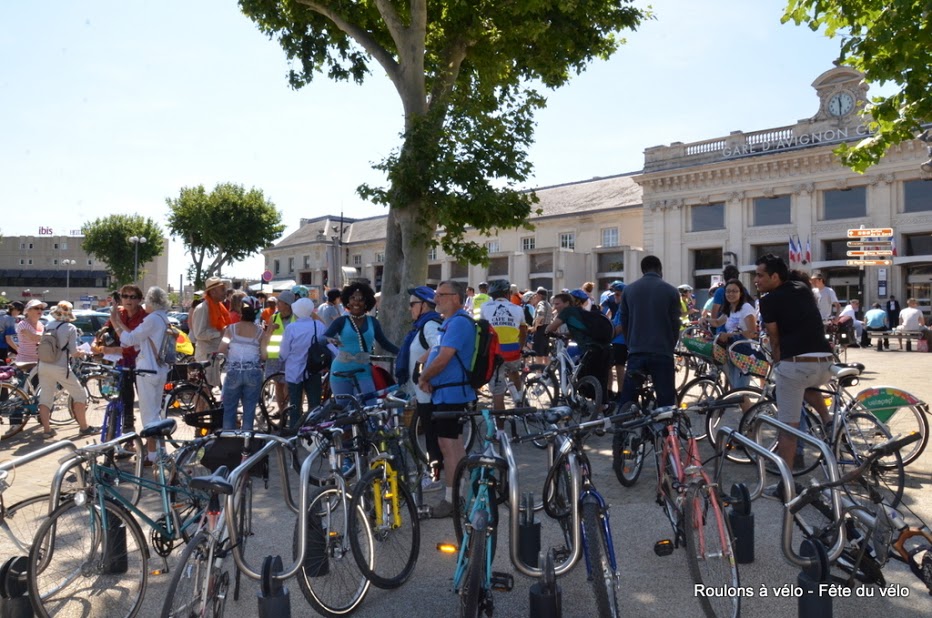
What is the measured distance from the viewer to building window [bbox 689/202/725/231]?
1593 inches

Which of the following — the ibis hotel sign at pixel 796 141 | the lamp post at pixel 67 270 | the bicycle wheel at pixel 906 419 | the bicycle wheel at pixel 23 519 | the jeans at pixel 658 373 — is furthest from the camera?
the lamp post at pixel 67 270

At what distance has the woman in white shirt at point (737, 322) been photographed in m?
8.91

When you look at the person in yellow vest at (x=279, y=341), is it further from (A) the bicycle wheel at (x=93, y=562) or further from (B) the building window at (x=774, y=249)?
(B) the building window at (x=774, y=249)

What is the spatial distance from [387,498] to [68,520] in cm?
176

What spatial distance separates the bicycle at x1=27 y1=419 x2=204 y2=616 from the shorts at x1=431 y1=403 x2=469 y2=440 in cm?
197

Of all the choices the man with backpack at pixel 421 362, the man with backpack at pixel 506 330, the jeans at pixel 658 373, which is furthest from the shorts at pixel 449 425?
the man with backpack at pixel 506 330

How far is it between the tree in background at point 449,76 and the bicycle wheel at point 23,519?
8.02 m

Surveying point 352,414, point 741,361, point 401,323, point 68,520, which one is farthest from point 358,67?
point 68,520

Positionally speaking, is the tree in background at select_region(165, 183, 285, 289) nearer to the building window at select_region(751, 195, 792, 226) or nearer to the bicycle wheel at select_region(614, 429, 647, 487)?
the building window at select_region(751, 195, 792, 226)

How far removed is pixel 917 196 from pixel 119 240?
195 feet

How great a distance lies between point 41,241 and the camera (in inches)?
4247

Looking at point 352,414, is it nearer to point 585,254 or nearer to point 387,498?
point 387,498

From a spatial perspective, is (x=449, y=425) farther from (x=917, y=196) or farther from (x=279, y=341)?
(x=917, y=196)

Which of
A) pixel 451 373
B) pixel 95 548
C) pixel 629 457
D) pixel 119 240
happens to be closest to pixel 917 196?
pixel 629 457
